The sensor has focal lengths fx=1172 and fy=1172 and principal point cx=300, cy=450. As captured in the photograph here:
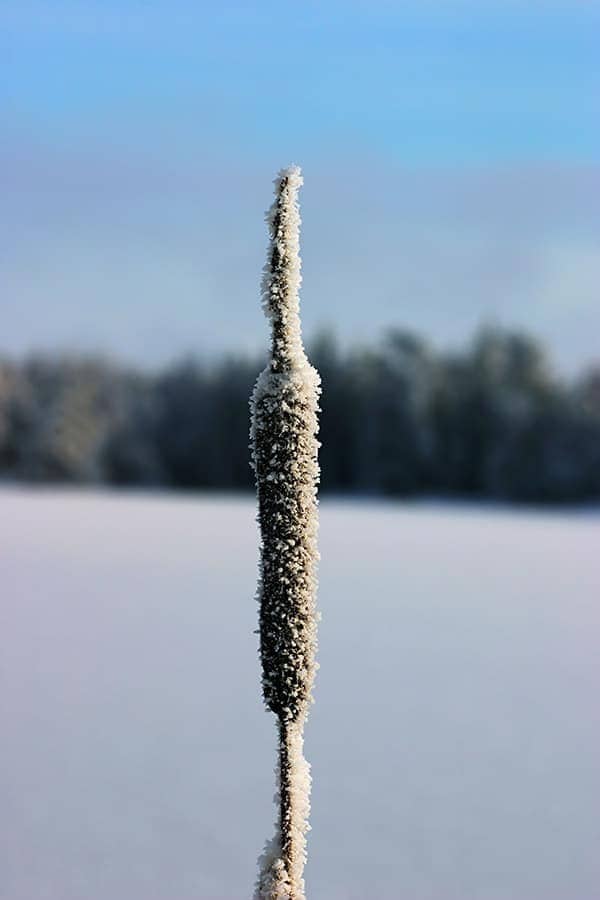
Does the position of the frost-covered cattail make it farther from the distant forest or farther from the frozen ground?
the distant forest

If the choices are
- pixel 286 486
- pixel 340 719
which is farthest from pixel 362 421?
pixel 286 486

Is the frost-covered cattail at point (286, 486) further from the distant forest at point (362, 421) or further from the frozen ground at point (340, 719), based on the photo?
Answer: the distant forest at point (362, 421)

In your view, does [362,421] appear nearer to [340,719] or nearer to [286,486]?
[340,719]

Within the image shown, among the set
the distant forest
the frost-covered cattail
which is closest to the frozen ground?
the distant forest

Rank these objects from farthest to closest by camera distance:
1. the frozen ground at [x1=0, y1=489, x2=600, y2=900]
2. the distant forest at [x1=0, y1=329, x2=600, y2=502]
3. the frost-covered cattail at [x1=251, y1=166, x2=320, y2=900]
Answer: the distant forest at [x1=0, y1=329, x2=600, y2=502] < the frozen ground at [x1=0, y1=489, x2=600, y2=900] < the frost-covered cattail at [x1=251, y1=166, x2=320, y2=900]

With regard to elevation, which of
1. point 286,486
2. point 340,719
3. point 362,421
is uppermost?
point 362,421

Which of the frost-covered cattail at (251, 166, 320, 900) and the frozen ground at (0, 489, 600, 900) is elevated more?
the frost-covered cattail at (251, 166, 320, 900)
